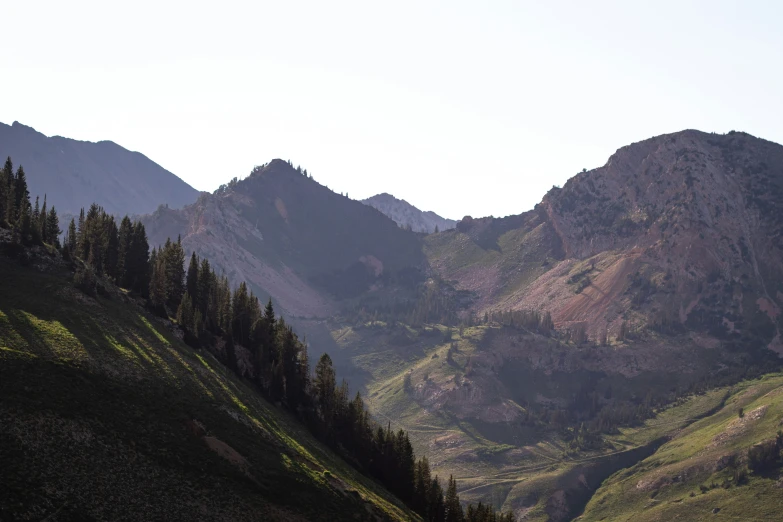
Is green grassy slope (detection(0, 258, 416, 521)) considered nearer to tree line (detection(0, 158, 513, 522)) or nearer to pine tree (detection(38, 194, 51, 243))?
tree line (detection(0, 158, 513, 522))

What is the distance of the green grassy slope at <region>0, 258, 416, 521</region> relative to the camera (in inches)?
3524

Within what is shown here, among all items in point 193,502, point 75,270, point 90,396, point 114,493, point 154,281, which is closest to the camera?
point 114,493

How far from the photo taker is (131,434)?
106125 millimetres

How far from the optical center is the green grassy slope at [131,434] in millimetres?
89500

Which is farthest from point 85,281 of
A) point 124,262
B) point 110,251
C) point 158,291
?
point 110,251

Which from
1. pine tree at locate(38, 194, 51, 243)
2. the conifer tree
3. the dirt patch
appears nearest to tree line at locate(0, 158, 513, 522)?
pine tree at locate(38, 194, 51, 243)

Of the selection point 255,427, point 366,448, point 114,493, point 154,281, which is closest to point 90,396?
point 114,493

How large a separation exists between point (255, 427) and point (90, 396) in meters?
36.0

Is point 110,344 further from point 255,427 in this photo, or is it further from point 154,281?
point 154,281

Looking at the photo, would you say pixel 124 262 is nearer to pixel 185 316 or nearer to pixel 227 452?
pixel 185 316

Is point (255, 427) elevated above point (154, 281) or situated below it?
below

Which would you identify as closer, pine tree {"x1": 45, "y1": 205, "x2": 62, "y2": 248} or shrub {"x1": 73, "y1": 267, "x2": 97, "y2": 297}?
shrub {"x1": 73, "y1": 267, "x2": 97, "y2": 297}

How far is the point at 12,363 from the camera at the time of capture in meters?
106

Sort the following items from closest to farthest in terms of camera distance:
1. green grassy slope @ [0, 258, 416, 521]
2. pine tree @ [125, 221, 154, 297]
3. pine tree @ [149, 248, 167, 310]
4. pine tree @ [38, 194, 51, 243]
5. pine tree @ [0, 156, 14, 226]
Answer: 1. green grassy slope @ [0, 258, 416, 521]
2. pine tree @ [38, 194, 51, 243]
3. pine tree @ [0, 156, 14, 226]
4. pine tree @ [149, 248, 167, 310]
5. pine tree @ [125, 221, 154, 297]
